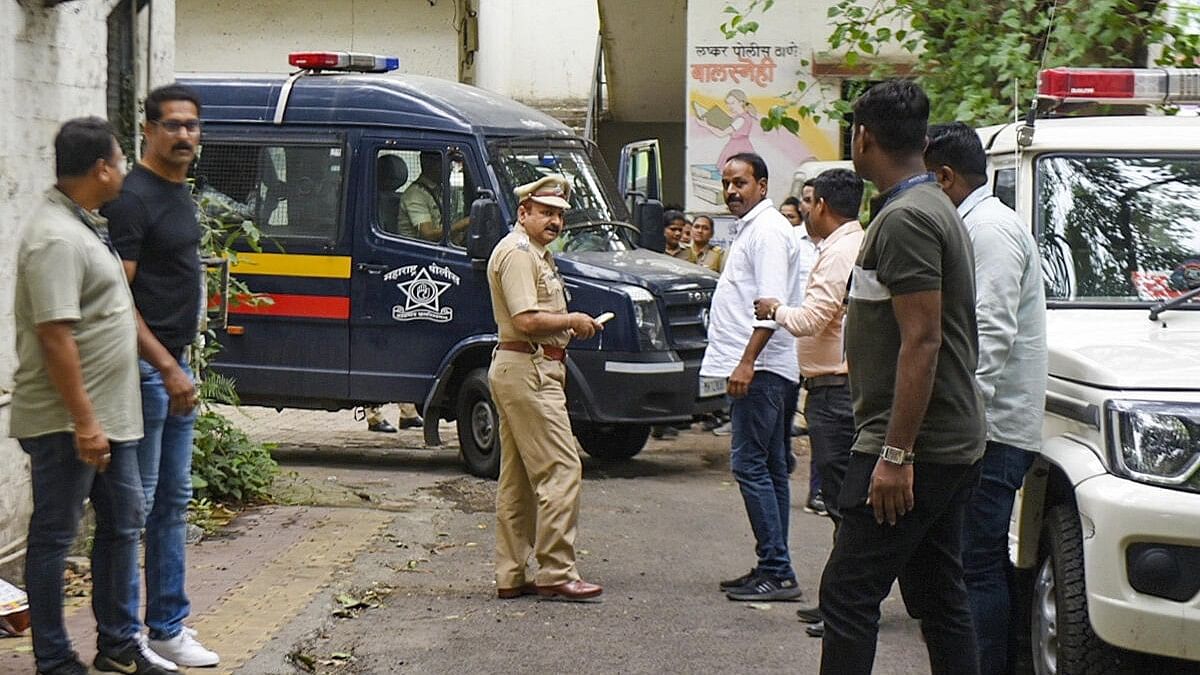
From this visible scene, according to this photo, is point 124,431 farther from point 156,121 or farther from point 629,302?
A: point 629,302

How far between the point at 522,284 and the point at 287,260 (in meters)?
4.93

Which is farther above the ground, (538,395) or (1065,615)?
(538,395)

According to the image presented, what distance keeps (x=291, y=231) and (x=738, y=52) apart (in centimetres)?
685

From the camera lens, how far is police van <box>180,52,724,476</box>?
36.2 feet

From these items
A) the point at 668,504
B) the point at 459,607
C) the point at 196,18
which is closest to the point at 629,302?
the point at 668,504

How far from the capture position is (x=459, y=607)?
7.17 metres

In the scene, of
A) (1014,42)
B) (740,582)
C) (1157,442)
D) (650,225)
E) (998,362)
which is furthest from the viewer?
(650,225)

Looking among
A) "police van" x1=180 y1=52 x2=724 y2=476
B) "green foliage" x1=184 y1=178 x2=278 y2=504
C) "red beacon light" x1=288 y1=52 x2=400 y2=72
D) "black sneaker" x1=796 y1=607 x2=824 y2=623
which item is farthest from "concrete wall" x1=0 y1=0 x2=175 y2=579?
"red beacon light" x1=288 y1=52 x2=400 y2=72

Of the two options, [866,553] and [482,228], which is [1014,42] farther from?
[866,553]

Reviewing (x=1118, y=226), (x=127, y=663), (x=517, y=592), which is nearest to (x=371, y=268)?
(x=517, y=592)

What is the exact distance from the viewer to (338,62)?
11922 mm

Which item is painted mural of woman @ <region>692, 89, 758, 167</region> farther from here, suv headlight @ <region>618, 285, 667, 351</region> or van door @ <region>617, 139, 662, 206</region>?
suv headlight @ <region>618, 285, 667, 351</region>

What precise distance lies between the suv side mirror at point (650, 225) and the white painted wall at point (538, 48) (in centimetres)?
1256

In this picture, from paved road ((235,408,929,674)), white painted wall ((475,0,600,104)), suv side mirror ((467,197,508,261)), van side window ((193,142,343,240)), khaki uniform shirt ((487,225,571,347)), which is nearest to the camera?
paved road ((235,408,929,674))
